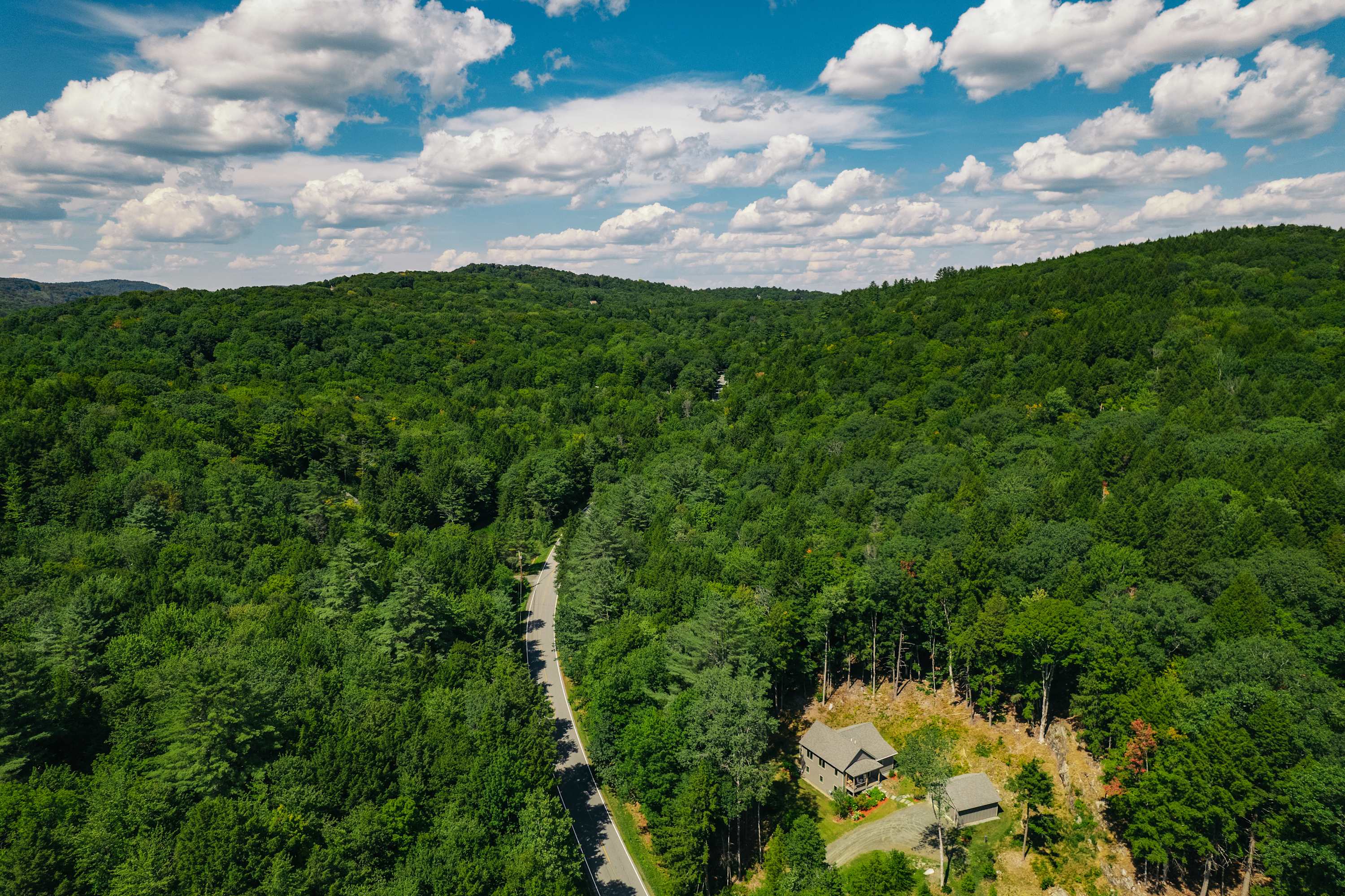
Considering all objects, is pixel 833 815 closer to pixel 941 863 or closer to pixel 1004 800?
pixel 941 863

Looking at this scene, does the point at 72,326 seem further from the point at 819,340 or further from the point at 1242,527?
the point at 1242,527

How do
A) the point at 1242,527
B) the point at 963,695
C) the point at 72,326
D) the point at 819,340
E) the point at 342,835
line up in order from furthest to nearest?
the point at 819,340 < the point at 72,326 < the point at 963,695 < the point at 1242,527 < the point at 342,835

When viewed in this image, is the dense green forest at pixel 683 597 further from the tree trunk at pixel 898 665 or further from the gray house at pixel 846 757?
the gray house at pixel 846 757

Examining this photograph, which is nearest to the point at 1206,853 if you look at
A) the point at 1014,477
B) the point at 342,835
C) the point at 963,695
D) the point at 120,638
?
the point at 963,695

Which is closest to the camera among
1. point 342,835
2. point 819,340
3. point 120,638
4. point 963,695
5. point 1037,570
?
point 342,835

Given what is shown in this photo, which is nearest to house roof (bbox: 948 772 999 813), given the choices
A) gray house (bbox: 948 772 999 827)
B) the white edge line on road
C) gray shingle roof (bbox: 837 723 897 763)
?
gray house (bbox: 948 772 999 827)

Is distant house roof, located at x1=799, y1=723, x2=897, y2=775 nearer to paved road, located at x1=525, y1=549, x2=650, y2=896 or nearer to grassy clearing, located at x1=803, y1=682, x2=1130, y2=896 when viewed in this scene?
grassy clearing, located at x1=803, y1=682, x2=1130, y2=896

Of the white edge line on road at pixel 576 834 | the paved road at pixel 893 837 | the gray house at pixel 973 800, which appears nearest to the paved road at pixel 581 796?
the white edge line on road at pixel 576 834

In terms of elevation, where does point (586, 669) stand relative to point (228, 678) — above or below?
below
